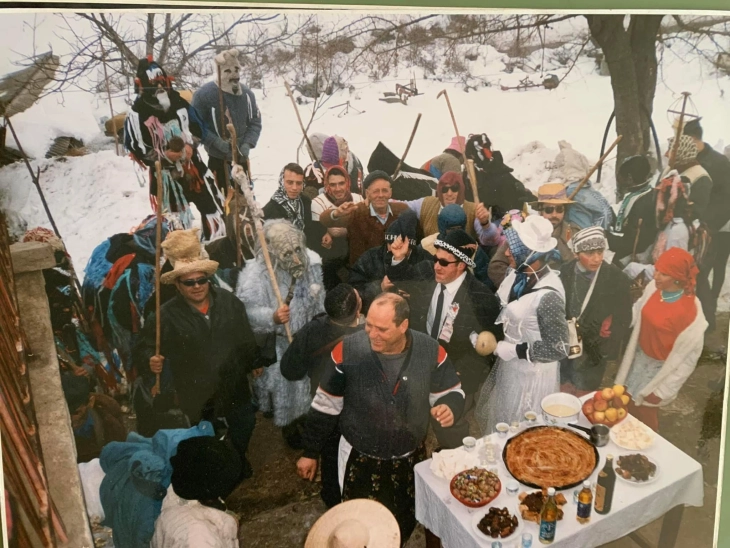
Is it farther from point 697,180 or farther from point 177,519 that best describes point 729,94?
point 177,519

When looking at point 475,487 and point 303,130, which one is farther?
point 475,487

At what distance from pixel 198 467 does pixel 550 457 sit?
5.79ft

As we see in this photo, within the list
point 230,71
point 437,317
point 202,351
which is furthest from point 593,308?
point 230,71

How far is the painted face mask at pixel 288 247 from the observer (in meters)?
2.75

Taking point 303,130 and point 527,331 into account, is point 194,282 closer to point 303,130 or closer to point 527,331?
point 303,130

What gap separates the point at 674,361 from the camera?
3.28 meters

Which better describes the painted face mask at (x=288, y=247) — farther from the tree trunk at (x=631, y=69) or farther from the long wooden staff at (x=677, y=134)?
the long wooden staff at (x=677, y=134)

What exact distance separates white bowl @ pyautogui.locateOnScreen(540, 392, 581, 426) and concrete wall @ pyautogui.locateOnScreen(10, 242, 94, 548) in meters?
2.39

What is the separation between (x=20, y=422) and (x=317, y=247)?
1537 millimetres

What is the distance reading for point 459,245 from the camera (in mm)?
2945

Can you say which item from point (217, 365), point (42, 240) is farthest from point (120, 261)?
point (217, 365)

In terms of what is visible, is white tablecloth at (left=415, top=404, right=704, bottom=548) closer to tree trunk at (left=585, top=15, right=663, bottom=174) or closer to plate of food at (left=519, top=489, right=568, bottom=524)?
plate of food at (left=519, top=489, right=568, bottom=524)

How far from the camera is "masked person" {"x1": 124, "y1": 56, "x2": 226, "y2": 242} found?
2451 millimetres

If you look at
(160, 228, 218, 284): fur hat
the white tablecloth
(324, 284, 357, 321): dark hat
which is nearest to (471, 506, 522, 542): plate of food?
the white tablecloth
